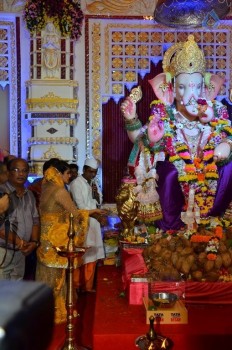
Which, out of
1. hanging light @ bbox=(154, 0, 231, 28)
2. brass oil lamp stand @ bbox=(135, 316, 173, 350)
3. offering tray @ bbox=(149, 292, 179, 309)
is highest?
hanging light @ bbox=(154, 0, 231, 28)

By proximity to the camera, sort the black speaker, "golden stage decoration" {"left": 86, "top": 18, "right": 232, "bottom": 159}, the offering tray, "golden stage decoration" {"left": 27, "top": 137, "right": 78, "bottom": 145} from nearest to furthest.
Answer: the black speaker → the offering tray → "golden stage decoration" {"left": 27, "top": 137, "right": 78, "bottom": 145} → "golden stage decoration" {"left": 86, "top": 18, "right": 232, "bottom": 159}

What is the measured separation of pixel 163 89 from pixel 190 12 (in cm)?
96

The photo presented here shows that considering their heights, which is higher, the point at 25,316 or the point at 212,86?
the point at 212,86

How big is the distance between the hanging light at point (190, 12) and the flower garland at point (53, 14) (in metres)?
1.50

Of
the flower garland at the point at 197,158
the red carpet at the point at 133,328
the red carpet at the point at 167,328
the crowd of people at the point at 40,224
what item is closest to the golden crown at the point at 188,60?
the flower garland at the point at 197,158

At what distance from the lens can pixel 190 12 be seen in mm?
5992

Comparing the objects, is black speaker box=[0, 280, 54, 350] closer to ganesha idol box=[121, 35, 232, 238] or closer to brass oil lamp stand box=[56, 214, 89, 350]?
brass oil lamp stand box=[56, 214, 89, 350]

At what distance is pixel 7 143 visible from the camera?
7375 millimetres

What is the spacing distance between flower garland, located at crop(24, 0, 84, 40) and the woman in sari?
11.5 feet

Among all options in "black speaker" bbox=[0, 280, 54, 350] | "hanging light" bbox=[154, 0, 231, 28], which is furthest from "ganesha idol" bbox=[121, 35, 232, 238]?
"black speaker" bbox=[0, 280, 54, 350]

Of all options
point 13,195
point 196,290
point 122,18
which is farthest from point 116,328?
point 122,18

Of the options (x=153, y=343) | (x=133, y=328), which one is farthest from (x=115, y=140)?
(x=153, y=343)

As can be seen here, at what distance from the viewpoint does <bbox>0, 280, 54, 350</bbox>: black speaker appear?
478 millimetres

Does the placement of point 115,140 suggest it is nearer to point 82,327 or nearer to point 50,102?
point 50,102
